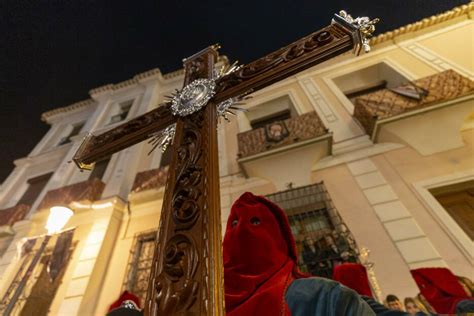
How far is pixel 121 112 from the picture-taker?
1044 cm

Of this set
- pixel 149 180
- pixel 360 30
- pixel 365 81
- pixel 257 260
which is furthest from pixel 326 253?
pixel 365 81

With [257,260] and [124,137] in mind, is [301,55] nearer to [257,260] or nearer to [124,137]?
[257,260]

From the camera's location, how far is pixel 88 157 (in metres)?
2.21

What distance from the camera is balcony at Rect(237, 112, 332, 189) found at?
5.13 meters

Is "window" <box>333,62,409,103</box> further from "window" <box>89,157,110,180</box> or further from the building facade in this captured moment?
"window" <box>89,157,110,180</box>

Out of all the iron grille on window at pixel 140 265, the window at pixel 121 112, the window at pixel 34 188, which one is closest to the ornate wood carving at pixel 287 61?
the iron grille on window at pixel 140 265

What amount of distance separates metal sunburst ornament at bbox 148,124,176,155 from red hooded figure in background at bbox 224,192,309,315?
0.77 m

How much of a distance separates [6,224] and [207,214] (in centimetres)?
875

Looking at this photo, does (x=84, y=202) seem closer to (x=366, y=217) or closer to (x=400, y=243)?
Answer: (x=366, y=217)

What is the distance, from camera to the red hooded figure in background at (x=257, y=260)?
3.30 ft

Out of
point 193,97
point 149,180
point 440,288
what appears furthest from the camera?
point 149,180

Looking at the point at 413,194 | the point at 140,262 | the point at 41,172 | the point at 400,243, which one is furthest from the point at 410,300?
the point at 41,172

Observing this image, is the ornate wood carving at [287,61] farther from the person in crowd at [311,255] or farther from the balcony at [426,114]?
the balcony at [426,114]

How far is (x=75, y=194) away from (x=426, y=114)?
797 cm
